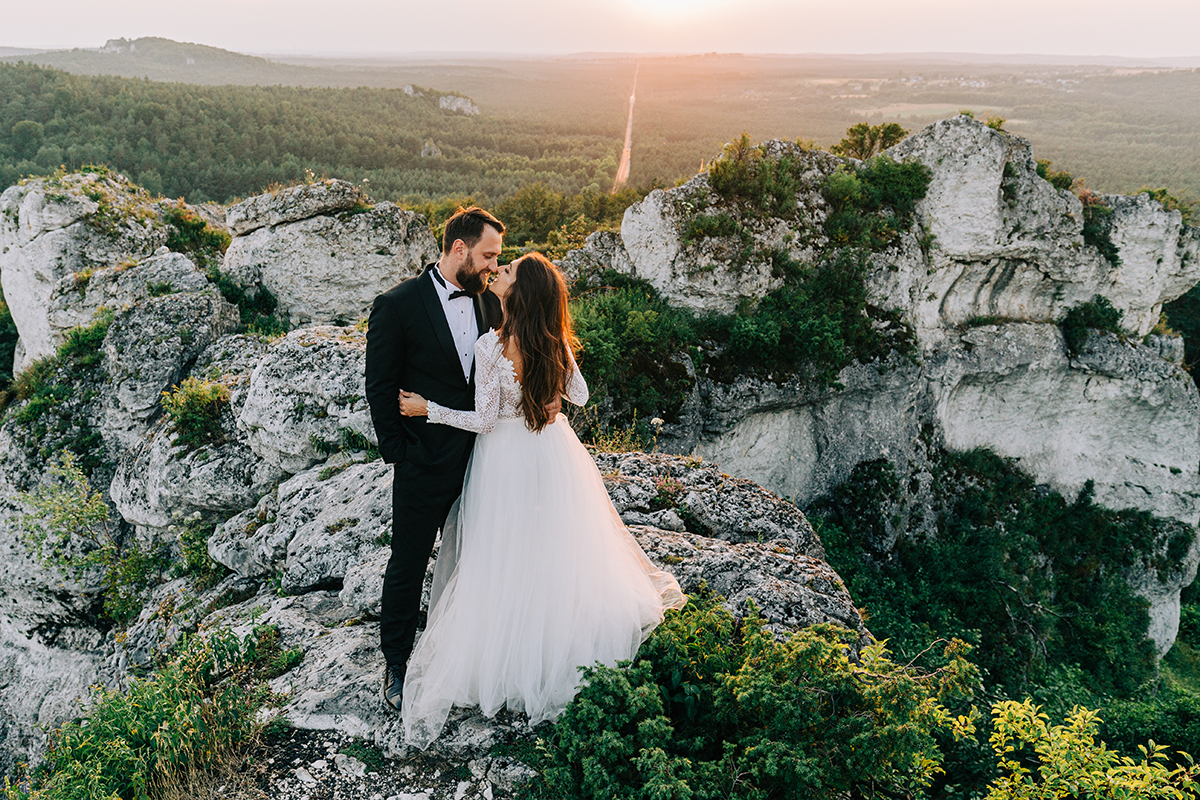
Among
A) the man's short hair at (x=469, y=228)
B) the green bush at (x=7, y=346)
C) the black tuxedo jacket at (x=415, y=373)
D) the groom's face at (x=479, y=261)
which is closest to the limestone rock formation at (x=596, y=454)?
the black tuxedo jacket at (x=415, y=373)

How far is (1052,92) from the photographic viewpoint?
5773 inches

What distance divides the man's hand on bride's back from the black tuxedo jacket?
4cm

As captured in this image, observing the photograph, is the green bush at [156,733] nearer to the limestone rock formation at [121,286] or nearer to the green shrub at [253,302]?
the limestone rock formation at [121,286]

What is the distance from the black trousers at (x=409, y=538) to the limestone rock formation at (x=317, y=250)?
35.4 ft

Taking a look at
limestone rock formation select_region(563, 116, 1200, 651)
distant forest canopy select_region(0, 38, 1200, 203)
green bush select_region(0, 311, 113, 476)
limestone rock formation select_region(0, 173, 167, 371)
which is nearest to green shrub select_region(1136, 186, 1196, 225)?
limestone rock formation select_region(563, 116, 1200, 651)

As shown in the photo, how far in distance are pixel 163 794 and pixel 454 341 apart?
3.03 m

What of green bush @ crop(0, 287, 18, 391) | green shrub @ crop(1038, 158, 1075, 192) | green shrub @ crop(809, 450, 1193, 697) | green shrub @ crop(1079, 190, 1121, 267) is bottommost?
green shrub @ crop(809, 450, 1193, 697)

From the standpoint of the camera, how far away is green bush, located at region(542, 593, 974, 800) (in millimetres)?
3152

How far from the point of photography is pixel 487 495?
401 centimetres

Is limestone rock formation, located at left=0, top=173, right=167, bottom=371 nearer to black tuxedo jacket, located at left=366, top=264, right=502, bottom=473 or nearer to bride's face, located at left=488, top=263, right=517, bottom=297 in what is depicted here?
black tuxedo jacket, located at left=366, top=264, right=502, bottom=473

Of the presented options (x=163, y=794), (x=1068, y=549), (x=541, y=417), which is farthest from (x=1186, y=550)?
(x=163, y=794)

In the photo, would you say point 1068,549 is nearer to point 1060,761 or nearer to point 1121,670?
point 1121,670

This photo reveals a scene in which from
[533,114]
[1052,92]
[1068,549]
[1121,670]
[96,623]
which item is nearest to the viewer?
[96,623]

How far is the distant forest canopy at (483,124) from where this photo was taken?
1950 inches
